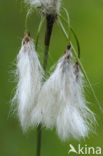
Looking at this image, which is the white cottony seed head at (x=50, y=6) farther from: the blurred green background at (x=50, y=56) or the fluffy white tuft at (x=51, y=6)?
the blurred green background at (x=50, y=56)

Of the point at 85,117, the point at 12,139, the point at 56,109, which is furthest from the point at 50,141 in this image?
the point at 56,109

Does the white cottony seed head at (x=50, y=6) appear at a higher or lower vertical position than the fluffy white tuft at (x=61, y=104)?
higher

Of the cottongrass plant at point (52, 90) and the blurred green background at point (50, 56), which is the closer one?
the cottongrass plant at point (52, 90)

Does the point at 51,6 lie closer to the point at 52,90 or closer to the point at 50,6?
the point at 50,6

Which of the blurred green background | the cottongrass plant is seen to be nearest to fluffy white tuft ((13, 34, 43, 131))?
the cottongrass plant

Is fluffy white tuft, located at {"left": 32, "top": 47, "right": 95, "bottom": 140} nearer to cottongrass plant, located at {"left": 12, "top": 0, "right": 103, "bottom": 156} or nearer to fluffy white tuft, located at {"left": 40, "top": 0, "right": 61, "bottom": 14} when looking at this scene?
cottongrass plant, located at {"left": 12, "top": 0, "right": 103, "bottom": 156}

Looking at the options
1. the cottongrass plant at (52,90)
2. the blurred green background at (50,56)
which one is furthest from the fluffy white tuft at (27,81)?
the blurred green background at (50,56)
